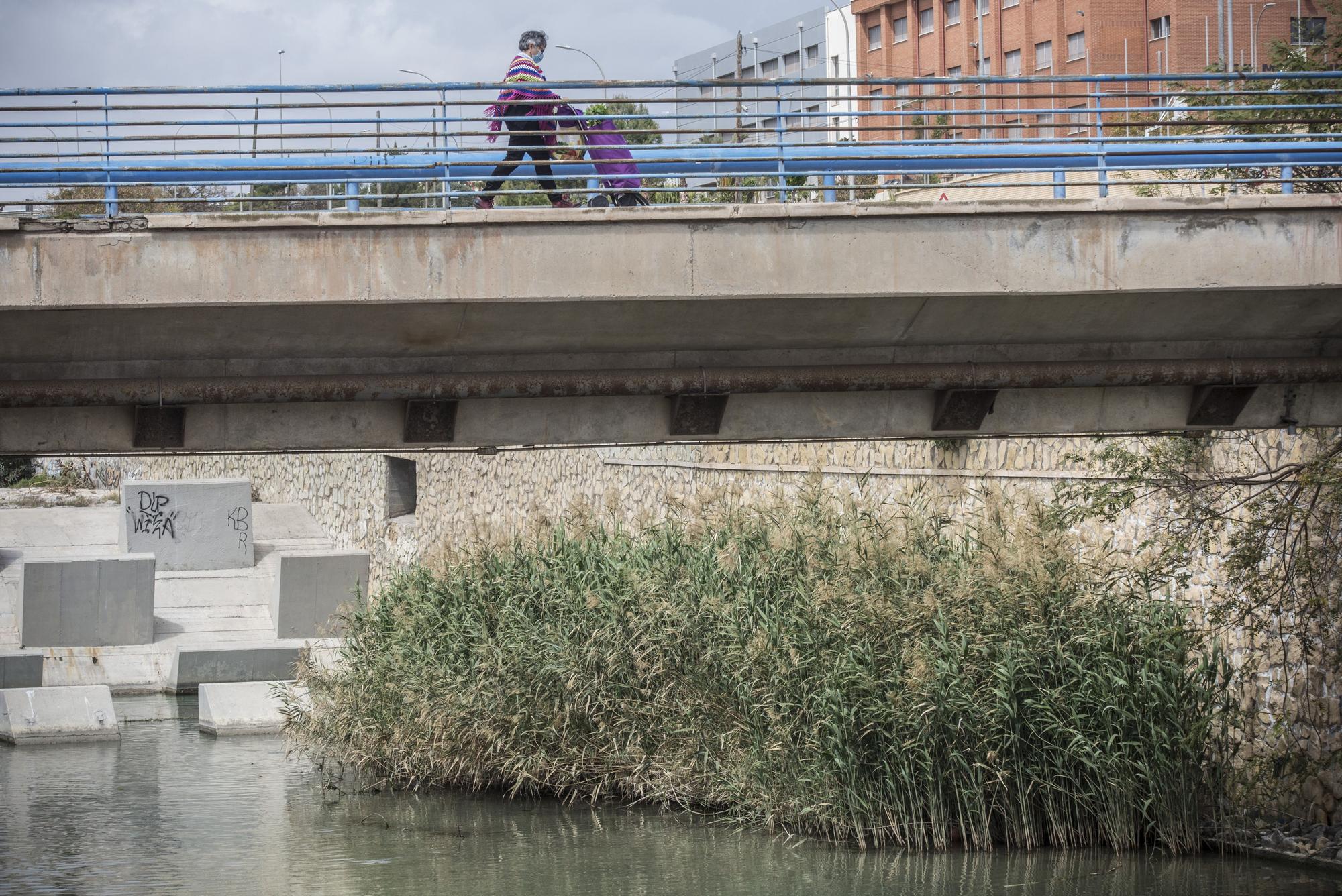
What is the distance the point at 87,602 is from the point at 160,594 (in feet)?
12.9

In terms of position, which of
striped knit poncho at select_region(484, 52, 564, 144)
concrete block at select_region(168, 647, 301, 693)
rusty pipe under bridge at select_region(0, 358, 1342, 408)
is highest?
striped knit poncho at select_region(484, 52, 564, 144)

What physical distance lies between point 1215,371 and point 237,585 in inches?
938

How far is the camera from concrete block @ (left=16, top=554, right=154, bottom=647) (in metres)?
24.8

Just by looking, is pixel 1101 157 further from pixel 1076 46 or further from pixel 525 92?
pixel 1076 46

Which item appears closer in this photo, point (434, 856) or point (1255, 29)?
point (434, 856)

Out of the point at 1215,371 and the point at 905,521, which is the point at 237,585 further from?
the point at 1215,371

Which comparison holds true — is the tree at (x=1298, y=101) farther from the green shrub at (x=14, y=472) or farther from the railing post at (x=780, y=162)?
the green shrub at (x=14, y=472)

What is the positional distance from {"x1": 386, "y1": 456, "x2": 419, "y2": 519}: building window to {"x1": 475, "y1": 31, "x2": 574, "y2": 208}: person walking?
23654 mm

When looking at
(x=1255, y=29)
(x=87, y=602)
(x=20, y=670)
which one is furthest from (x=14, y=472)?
(x=1255, y=29)

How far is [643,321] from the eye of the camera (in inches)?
383

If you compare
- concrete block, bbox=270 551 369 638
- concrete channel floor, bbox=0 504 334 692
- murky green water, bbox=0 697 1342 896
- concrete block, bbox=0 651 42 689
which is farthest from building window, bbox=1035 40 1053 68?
murky green water, bbox=0 697 1342 896

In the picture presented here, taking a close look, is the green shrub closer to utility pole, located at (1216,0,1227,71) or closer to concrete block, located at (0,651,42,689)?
concrete block, located at (0,651,42,689)

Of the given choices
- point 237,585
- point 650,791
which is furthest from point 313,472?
point 650,791

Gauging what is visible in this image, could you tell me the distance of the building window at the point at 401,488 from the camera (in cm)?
3400
